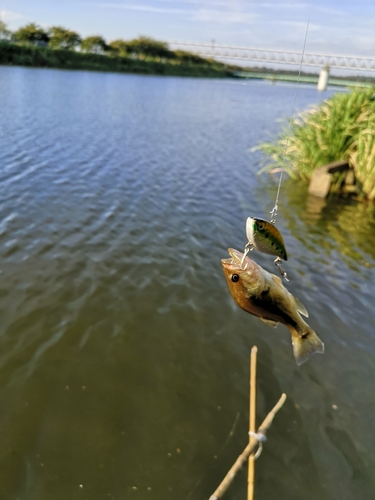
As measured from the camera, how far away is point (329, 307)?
6.91 meters

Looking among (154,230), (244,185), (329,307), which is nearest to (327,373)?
(329,307)

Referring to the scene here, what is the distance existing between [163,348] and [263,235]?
13.1ft

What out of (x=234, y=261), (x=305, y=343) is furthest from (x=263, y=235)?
(x=305, y=343)

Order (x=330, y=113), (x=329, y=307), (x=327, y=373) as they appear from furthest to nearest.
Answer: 1. (x=330, y=113)
2. (x=329, y=307)
3. (x=327, y=373)

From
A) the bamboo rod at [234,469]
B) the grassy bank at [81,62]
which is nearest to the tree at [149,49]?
the grassy bank at [81,62]

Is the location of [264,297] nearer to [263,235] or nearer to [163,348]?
[263,235]

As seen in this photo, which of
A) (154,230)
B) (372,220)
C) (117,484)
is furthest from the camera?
(372,220)

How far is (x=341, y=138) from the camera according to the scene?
1266 centimetres

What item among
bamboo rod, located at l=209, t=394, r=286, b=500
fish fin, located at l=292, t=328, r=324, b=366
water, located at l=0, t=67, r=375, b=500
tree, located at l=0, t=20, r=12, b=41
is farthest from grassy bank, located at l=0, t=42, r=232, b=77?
fish fin, located at l=292, t=328, r=324, b=366

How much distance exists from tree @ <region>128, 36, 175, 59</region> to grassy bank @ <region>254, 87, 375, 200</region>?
98233mm

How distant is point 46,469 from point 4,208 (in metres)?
7.30

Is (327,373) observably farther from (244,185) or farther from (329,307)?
(244,185)

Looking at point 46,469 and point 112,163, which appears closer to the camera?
point 46,469

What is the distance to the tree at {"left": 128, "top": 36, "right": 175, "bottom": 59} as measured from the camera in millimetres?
103812
